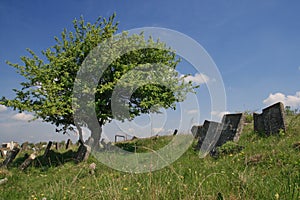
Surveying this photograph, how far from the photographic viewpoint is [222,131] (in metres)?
11.5

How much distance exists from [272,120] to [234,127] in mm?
1489

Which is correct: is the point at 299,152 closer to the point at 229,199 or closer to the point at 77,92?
the point at 229,199

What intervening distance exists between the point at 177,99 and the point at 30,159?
1094cm

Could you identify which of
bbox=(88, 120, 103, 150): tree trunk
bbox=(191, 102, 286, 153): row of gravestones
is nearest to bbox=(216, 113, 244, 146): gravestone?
bbox=(191, 102, 286, 153): row of gravestones

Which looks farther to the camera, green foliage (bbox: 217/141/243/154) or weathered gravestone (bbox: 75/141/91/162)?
weathered gravestone (bbox: 75/141/91/162)

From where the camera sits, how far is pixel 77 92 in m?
18.2

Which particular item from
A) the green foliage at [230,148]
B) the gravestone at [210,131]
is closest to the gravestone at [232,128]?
the gravestone at [210,131]

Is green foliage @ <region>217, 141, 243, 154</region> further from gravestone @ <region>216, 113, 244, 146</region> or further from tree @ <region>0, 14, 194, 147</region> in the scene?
tree @ <region>0, 14, 194, 147</region>

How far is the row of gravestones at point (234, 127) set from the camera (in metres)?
10.6

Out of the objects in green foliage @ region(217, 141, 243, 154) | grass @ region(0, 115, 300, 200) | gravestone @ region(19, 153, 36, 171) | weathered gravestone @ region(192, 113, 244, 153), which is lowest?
gravestone @ region(19, 153, 36, 171)

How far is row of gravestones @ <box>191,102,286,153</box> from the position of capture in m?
10.6

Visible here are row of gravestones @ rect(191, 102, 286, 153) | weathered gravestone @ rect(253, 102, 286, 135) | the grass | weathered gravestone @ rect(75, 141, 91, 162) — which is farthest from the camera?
weathered gravestone @ rect(75, 141, 91, 162)

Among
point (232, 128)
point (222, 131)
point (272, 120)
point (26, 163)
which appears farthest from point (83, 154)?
point (272, 120)

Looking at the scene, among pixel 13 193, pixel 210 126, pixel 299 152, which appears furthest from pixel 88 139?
pixel 299 152
